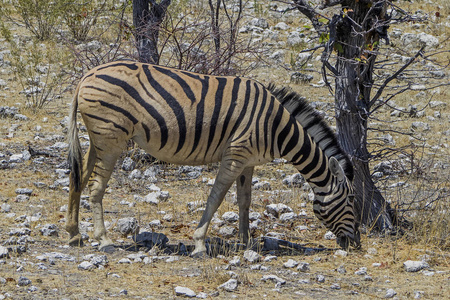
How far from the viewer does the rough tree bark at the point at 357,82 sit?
24.0 feet

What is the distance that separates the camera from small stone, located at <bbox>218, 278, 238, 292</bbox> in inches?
212

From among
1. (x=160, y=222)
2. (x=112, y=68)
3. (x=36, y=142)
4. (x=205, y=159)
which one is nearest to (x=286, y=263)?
(x=205, y=159)

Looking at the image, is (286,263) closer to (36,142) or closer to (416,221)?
(416,221)

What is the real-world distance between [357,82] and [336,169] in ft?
4.27

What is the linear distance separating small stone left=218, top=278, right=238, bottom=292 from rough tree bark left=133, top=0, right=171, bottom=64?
16.8ft

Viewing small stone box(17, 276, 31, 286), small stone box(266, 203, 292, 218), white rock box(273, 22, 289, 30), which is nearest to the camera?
small stone box(17, 276, 31, 286)

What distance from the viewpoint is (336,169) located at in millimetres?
6902

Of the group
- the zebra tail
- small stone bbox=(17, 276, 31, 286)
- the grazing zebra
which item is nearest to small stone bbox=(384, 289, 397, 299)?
the grazing zebra

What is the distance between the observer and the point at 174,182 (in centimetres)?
966

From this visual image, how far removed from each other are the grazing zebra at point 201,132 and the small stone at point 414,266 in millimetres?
876

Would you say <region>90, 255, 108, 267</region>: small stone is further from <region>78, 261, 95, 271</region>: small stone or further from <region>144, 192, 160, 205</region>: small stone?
<region>144, 192, 160, 205</region>: small stone

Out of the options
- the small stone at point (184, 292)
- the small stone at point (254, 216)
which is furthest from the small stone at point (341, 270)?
the small stone at point (254, 216)

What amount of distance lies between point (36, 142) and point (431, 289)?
7.50 metres

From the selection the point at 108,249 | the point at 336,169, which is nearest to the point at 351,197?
the point at 336,169
